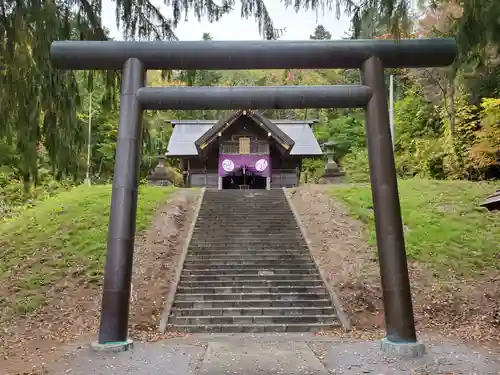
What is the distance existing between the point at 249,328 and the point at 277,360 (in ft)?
10.5

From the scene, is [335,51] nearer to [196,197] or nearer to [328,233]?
[328,233]

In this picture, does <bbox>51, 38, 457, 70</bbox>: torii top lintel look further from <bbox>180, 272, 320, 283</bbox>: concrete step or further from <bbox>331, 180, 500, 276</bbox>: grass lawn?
<bbox>331, 180, 500, 276</bbox>: grass lawn

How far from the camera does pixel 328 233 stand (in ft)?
46.3

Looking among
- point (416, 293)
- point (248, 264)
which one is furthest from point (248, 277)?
point (416, 293)

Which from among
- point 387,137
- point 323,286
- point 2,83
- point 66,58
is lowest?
point 323,286

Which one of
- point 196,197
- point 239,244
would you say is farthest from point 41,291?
point 196,197

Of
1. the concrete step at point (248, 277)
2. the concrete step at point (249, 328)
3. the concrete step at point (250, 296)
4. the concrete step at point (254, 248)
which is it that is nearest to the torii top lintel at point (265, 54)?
the concrete step at point (249, 328)

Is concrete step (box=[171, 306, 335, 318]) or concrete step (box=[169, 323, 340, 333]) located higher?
concrete step (box=[171, 306, 335, 318])

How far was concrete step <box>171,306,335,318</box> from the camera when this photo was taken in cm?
973

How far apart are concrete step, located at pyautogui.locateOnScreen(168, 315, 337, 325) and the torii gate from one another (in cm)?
309

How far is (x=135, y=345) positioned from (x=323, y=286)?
17.4ft

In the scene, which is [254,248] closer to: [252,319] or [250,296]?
[250,296]

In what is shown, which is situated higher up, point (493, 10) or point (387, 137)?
point (493, 10)

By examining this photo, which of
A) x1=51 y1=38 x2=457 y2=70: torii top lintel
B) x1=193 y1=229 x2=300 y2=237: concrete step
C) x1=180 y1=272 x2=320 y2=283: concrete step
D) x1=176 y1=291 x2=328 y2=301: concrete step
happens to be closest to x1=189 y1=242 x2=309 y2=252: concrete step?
x1=193 y1=229 x2=300 y2=237: concrete step
